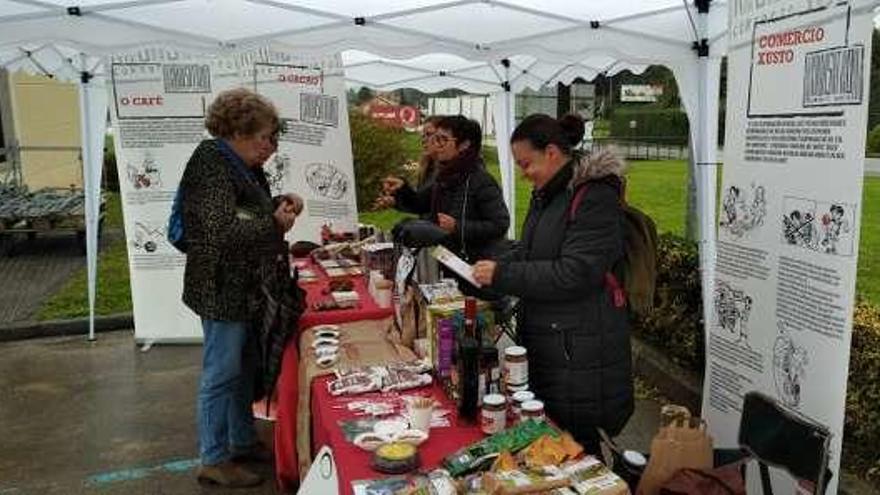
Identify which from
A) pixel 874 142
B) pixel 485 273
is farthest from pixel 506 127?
pixel 874 142

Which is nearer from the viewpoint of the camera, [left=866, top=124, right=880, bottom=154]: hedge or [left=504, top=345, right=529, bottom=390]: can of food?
[left=504, top=345, right=529, bottom=390]: can of food

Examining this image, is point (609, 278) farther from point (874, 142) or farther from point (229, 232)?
point (874, 142)

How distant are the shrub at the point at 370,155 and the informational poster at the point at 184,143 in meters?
5.06

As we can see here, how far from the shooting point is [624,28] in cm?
425

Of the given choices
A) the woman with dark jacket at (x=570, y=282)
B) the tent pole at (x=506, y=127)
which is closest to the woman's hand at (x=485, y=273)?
the woman with dark jacket at (x=570, y=282)

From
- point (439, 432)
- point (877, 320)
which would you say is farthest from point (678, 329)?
point (439, 432)

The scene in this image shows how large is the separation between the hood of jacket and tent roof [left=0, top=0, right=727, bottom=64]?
2.07 meters

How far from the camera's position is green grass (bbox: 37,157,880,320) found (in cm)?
656

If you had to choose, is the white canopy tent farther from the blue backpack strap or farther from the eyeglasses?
the blue backpack strap

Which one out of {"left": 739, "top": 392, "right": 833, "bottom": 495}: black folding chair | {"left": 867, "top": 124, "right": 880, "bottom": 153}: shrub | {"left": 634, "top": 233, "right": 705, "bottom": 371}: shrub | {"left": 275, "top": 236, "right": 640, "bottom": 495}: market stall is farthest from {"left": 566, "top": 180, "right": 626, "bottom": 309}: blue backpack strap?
{"left": 867, "top": 124, "right": 880, "bottom": 153}: shrub

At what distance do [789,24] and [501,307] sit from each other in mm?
1361

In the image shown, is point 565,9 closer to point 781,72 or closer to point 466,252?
point 466,252

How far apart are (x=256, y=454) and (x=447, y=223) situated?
1.42 m

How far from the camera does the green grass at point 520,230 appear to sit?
6.56 meters
